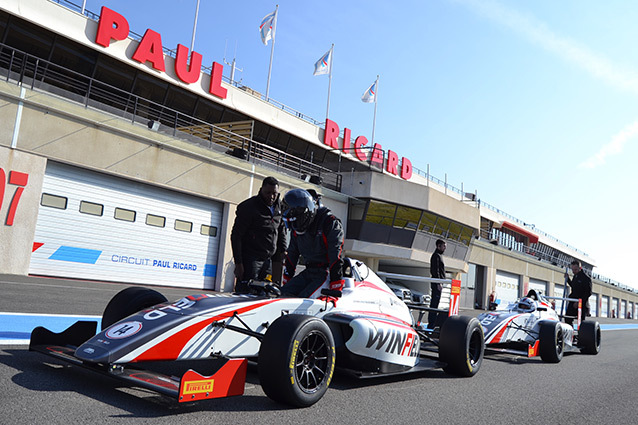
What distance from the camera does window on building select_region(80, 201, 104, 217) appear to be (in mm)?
15062

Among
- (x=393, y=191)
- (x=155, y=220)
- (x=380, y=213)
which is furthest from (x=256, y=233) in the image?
(x=393, y=191)

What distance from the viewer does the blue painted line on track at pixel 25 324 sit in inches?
193

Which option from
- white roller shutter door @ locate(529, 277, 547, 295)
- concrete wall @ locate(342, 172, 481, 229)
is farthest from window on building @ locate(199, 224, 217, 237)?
white roller shutter door @ locate(529, 277, 547, 295)

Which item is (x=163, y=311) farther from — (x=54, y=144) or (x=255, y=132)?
(x=255, y=132)

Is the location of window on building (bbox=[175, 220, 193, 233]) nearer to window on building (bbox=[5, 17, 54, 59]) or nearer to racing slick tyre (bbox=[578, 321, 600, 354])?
window on building (bbox=[5, 17, 54, 59])

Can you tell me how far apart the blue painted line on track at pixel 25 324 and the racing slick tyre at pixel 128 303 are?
3.02ft

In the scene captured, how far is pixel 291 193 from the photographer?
4867 millimetres

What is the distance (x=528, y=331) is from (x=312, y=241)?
17.9 ft

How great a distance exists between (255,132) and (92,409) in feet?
88.4

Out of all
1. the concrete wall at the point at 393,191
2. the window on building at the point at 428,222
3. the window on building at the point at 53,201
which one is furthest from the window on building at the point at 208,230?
the window on building at the point at 428,222

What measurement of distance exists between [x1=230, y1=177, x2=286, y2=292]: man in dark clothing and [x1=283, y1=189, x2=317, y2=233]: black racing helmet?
118cm

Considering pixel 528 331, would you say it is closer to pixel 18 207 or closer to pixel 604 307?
pixel 18 207

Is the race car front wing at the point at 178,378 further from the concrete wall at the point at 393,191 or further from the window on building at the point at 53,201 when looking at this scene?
the concrete wall at the point at 393,191

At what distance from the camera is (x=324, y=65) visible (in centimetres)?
3616
